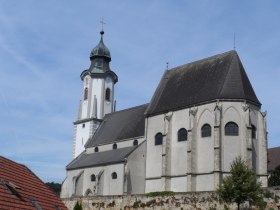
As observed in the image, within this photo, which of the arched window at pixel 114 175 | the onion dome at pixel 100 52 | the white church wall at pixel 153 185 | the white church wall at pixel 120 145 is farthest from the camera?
the onion dome at pixel 100 52

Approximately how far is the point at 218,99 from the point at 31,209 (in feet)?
96.3

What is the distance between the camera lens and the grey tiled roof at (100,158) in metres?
47.2

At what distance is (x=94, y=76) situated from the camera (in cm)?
6050

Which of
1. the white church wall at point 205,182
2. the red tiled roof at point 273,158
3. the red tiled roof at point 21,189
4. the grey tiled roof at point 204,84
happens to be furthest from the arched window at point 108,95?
the red tiled roof at point 21,189

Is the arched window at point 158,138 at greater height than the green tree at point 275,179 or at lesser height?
greater

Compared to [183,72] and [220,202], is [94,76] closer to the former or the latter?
[183,72]

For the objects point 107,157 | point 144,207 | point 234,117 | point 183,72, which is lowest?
point 144,207

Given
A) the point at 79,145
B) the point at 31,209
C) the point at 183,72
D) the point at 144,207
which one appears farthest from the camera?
the point at 79,145

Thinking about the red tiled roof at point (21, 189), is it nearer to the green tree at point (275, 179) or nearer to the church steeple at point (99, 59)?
the green tree at point (275, 179)

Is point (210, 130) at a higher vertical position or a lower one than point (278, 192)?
higher

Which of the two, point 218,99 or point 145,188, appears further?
point 145,188

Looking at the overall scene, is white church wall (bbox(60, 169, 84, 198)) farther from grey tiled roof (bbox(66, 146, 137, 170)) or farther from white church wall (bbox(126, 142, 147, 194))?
white church wall (bbox(126, 142, 147, 194))

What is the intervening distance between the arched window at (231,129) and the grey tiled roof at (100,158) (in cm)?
1089

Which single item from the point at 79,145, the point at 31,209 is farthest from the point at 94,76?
the point at 31,209
